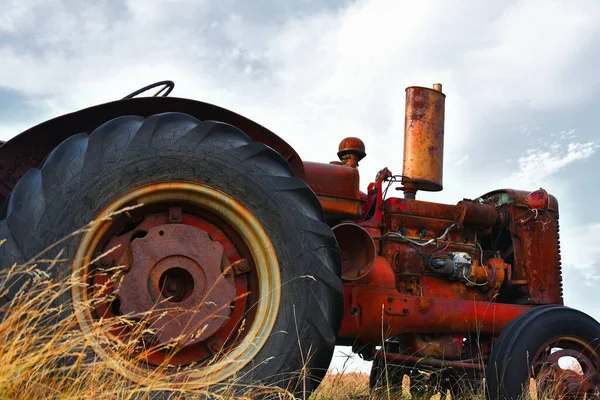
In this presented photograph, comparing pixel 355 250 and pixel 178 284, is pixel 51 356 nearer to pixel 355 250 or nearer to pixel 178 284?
pixel 178 284

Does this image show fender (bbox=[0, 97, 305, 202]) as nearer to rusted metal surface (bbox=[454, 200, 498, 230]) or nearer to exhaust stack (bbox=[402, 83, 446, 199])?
rusted metal surface (bbox=[454, 200, 498, 230])

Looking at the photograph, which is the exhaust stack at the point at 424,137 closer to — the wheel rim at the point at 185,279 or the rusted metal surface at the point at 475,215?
the rusted metal surface at the point at 475,215

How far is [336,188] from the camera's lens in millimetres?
3977

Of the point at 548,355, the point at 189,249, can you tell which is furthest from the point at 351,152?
→ the point at 189,249

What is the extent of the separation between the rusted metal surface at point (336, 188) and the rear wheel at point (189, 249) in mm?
1052

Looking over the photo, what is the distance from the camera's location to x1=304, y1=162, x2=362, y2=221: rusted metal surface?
3.91 m

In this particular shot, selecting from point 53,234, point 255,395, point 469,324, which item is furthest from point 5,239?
point 469,324

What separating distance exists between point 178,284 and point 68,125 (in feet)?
3.09

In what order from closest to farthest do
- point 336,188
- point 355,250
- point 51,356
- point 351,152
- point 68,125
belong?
point 51,356 → point 68,125 → point 355,250 → point 336,188 → point 351,152

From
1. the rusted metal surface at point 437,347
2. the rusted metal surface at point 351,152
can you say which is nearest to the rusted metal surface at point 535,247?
the rusted metal surface at point 437,347

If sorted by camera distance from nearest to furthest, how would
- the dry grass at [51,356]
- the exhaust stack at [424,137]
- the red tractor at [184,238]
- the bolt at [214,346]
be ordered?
1. the dry grass at [51,356]
2. the red tractor at [184,238]
3. the bolt at [214,346]
4. the exhaust stack at [424,137]

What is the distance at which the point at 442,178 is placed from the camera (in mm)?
4949

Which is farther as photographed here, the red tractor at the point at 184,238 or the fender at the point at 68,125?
the fender at the point at 68,125

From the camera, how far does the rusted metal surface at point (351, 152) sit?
444cm
